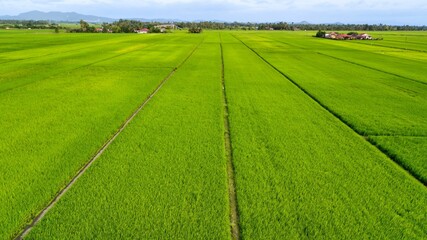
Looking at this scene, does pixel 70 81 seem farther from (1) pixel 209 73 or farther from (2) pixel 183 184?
Answer: (2) pixel 183 184

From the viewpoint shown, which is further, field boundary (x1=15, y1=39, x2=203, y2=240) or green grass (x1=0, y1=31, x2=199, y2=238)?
green grass (x1=0, y1=31, x2=199, y2=238)

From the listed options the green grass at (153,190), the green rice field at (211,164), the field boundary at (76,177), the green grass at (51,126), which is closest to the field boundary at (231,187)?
the green rice field at (211,164)

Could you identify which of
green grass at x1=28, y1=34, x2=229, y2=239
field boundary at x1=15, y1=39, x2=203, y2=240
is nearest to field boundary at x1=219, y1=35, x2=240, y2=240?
green grass at x1=28, y1=34, x2=229, y2=239

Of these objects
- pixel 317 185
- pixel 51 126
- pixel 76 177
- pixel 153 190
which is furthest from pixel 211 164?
pixel 51 126

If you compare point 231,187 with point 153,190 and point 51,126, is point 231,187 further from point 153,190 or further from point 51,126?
point 51,126

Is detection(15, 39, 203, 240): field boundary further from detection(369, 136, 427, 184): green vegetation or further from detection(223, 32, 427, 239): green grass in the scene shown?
detection(369, 136, 427, 184): green vegetation

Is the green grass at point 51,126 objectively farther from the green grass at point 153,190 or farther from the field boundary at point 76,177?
the green grass at point 153,190
